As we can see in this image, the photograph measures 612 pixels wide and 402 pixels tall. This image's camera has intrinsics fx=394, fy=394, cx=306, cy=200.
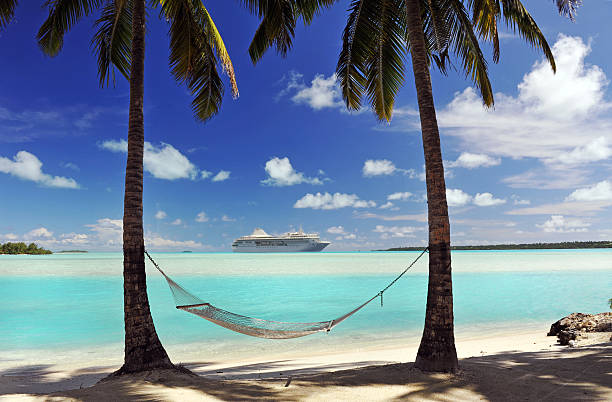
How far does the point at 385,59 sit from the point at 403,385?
12.0 feet

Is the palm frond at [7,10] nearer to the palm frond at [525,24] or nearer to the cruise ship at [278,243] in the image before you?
the palm frond at [525,24]

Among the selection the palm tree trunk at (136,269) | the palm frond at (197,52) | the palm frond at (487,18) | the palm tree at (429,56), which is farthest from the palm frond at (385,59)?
the palm tree trunk at (136,269)

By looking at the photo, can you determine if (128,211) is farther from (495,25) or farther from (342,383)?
(495,25)

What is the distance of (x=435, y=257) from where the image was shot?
3.12 meters

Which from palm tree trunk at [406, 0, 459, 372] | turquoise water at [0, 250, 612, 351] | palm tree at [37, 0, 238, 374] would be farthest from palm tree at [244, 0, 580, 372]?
turquoise water at [0, 250, 612, 351]

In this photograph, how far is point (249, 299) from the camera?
12.2m

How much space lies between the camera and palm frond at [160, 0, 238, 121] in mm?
4090

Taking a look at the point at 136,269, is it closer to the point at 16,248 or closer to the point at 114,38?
the point at 114,38

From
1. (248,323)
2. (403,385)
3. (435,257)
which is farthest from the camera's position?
(248,323)

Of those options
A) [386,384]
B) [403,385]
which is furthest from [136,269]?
[403,385]

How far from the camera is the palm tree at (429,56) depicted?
3.09 m

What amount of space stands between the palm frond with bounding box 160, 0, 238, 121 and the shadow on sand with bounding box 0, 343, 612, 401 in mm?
3042

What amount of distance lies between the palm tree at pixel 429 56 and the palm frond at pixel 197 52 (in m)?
0.49

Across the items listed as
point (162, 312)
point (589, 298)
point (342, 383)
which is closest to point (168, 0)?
point (342, 383)
